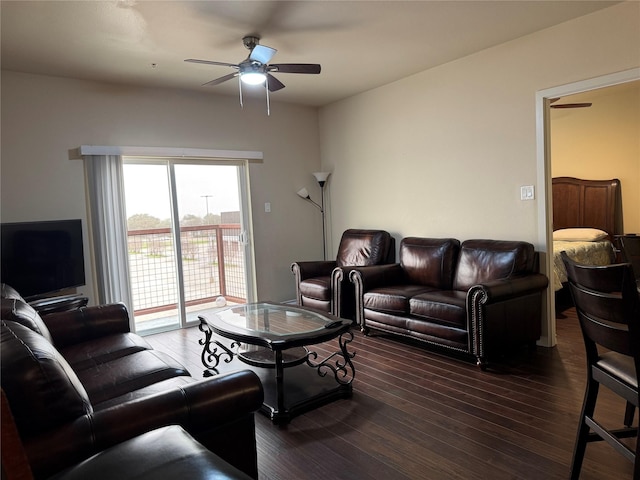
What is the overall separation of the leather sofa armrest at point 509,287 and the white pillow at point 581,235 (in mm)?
2189

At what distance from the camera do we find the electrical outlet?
3.68 meters

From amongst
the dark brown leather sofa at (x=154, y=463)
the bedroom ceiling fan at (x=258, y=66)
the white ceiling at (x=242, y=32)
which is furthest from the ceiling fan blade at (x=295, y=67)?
the dark brown leather sofa at (x=154, y=463)

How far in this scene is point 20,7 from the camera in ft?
8.70

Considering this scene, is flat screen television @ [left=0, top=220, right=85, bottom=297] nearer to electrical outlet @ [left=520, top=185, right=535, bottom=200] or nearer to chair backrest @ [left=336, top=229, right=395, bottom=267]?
chair backrest @ [left=336, top=229, right=395, bottom=267]

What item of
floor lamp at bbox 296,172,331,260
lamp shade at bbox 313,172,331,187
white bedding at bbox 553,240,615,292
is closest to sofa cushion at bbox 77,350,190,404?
floor lamp at bbox 296,172,331,260

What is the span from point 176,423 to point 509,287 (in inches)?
104

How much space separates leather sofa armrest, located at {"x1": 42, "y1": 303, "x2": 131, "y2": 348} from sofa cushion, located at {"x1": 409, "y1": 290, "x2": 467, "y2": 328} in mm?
2290

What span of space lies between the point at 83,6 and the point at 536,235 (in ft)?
12.4

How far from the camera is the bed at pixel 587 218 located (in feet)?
16.8

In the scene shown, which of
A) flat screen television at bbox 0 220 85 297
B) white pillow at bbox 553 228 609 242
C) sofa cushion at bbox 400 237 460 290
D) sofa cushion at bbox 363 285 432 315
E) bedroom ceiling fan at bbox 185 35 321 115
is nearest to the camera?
bedroom ceiling fan at bbox 185 35 321 115

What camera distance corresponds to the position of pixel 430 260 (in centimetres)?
426

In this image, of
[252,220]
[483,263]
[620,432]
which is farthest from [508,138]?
[252,220]

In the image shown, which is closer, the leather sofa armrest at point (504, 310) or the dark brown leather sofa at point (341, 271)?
the leather sofa armrest at point (504, 310)

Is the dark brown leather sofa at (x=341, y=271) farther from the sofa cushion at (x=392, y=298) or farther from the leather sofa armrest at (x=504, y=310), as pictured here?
the leather sofa armrest at (x=504, y=310)
